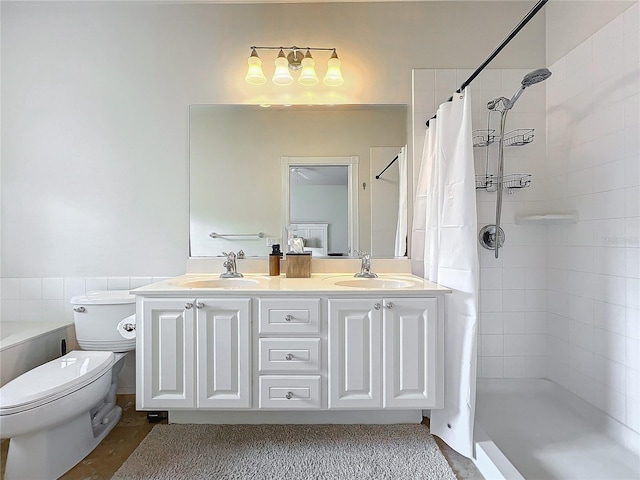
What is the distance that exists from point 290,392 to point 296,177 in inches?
47.8

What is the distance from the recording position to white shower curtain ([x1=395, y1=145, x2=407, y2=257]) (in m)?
2.12

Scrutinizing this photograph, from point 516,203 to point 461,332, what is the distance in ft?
3.26

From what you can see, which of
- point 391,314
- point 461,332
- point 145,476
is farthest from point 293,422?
point 461,332

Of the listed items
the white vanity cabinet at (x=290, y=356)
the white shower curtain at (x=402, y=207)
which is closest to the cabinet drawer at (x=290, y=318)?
the white vanity cabinet at (x=290, y=356)

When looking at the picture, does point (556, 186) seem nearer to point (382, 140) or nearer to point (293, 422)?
point (382, 140)

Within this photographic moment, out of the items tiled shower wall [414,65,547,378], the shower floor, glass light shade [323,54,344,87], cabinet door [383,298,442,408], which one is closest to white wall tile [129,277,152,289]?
cabinet door [383,298,442,408]

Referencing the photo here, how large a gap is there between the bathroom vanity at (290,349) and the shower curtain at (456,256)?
0.10 metres

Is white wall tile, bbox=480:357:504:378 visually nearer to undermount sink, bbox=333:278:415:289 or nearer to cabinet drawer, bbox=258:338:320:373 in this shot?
undermount sink, bbox=333:278:415:289

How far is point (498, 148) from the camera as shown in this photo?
207 cm

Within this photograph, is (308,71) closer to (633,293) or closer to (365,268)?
(365,268)

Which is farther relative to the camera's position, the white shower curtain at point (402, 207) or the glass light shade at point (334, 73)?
the white shower curtain at point (402, 207)

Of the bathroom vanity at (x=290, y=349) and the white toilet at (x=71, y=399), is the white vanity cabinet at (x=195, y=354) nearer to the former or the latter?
the bathroom vanity at (x=290, y=349)

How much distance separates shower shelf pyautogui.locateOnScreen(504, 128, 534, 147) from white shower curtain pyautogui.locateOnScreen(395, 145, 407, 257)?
2.01ft

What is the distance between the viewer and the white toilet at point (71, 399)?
136cm
